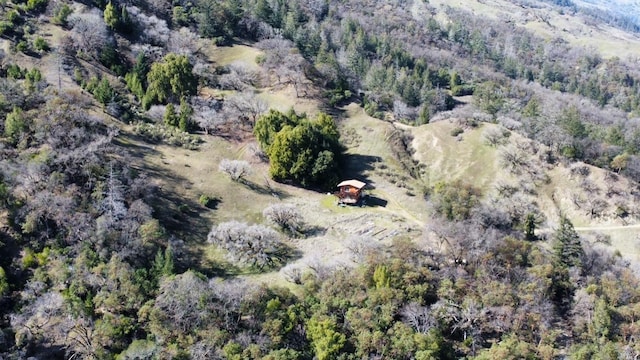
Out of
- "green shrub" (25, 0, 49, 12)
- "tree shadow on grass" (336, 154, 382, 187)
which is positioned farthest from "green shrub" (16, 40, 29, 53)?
"tree shadow on grass" (336, 154, 382, 187)

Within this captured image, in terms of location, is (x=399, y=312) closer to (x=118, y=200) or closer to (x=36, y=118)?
(x=118, y=200)

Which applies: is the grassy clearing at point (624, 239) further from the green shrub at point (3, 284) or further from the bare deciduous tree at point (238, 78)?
the green shrub at point (3, 284)

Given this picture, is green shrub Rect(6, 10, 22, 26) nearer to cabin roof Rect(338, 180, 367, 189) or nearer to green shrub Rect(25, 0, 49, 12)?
green shrub Rect(25, 0, 49, 12)

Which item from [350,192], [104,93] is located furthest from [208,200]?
[104,93]

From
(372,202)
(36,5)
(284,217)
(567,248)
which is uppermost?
(36,5)

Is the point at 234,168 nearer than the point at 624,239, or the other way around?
the point at 234,168

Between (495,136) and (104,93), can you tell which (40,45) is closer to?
(104,93)
